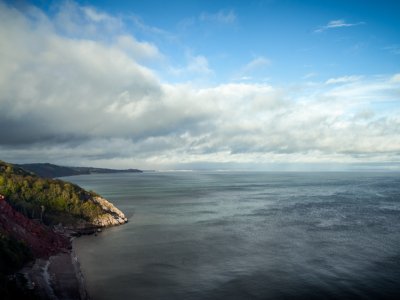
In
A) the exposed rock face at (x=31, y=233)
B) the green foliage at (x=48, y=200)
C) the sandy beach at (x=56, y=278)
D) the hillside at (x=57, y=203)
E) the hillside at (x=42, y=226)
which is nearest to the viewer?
the sandy beach at (x=56, y=278)

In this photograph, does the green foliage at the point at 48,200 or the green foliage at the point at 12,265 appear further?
the green foliage at the point at 48,200

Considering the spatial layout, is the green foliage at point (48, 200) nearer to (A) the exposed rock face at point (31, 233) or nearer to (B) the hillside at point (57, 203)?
(B) the hillside at point (57, 203)

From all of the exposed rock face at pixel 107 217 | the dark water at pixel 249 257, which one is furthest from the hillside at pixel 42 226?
Answer: the dark water at pixel 249 257

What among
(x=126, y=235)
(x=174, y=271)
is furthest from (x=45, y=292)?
(x=126, y=235)

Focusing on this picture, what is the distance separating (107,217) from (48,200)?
20.9 meters

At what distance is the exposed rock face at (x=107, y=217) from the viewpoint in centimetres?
10744

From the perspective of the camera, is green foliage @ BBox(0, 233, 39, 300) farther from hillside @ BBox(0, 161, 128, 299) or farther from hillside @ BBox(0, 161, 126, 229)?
hillside @ BBox(0, 161, 126, 229)

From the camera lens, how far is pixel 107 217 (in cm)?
11069

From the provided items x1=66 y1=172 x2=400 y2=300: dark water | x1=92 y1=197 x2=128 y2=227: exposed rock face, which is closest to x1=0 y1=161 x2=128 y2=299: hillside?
x1=92 y1=197 x2=128 y2=227: exposed rock face

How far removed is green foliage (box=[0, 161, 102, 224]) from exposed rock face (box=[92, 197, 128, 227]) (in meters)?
2.33

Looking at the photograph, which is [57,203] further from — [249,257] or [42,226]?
[249,257]

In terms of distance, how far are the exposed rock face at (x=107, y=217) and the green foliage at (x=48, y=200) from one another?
7.64 feet

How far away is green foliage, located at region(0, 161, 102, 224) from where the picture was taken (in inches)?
3942

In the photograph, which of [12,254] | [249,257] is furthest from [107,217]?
[249,257]
